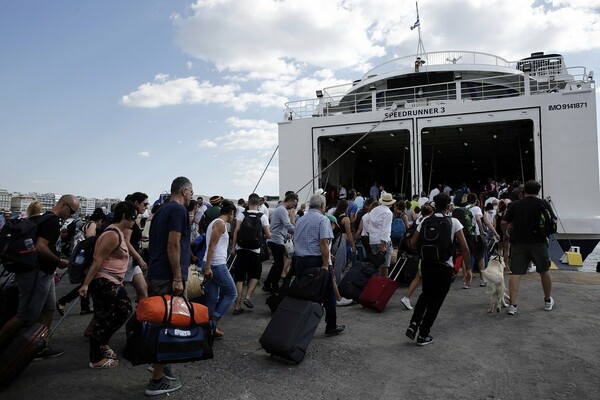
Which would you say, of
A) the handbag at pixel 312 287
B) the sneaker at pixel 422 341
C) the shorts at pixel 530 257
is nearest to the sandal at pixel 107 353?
the handbag at pixel 312 287

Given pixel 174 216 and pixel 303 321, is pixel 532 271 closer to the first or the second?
pixel 303 321

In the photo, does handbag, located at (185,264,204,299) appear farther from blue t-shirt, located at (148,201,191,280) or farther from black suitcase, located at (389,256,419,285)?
black suitcase, located at (389,256,419,285)

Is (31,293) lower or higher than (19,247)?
lower

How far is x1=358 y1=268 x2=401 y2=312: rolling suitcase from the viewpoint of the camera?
17.7 feet

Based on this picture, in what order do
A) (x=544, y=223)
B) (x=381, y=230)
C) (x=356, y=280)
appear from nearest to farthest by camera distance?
1. (x=544, y=223)
2. (x=356, y=280)
3. (x=381, y=230)

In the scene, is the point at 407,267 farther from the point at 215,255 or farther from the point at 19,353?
the point at 19,353

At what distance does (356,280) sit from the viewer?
5.89 metres

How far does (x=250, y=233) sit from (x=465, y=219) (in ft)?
11.9

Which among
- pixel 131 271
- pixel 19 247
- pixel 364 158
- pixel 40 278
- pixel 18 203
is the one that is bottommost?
pixel 131 271

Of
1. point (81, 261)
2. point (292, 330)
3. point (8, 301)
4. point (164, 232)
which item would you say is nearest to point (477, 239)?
point (292, 330)

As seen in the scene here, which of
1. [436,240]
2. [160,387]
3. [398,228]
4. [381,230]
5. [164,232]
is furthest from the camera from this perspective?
[398,228]

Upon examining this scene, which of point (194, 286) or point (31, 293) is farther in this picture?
point (194, 286)

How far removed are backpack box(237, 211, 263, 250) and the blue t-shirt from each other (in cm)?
189

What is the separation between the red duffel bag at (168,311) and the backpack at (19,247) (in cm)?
145
